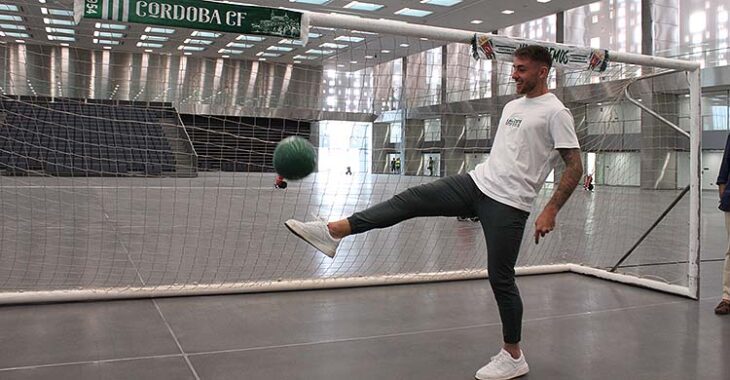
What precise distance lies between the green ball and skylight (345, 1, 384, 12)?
64.1 feet

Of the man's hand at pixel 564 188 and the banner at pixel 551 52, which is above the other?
the banner at pixel 551 52

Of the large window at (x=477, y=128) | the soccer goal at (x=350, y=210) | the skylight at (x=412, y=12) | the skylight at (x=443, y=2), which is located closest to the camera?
the soccer goal at (x=350, y=210)

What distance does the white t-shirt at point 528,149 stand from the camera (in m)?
2.95

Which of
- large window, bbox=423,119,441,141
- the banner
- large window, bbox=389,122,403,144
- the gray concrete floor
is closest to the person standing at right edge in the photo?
the gray concrete floor

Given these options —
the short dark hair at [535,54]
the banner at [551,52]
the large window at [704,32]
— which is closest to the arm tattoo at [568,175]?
the short dark hair at [535,54]

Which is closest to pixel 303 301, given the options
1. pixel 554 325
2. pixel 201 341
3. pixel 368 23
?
pixel 201 341

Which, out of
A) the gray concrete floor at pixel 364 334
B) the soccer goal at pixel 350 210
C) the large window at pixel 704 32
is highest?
the large window at pixel 704 32

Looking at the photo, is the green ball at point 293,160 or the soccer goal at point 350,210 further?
the soccer goal at point 350,210

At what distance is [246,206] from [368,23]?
10.5m

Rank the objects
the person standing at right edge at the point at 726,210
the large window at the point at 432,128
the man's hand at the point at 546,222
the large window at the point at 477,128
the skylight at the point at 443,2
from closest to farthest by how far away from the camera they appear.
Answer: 1. the man's hand at the point at 546,222
2. the person standing at right edge at the point at 726,210
3. the large window at the point at 432,128
4. the large window at the point at 477,128
5. the skylight at the point at 443,2

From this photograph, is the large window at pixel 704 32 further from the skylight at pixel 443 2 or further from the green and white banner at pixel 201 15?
the green and white banner at pixel 201 15

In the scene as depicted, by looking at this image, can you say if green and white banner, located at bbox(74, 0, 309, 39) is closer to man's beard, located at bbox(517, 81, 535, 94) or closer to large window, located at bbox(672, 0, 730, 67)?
man's beard, located at bbox(517, 81, 535, 94)

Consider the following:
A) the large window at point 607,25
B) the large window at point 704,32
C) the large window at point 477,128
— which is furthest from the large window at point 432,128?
the large window at point 704,32

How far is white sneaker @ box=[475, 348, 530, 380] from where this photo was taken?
10.0 ft
